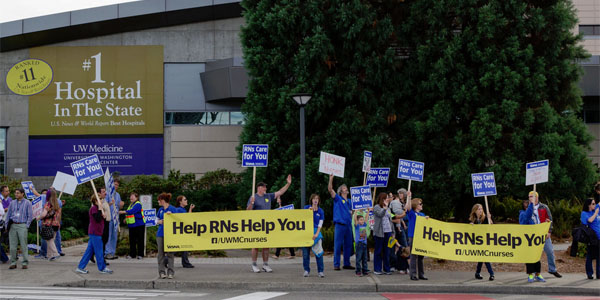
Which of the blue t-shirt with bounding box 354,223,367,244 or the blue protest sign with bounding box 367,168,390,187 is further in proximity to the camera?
the blue protest sign with bounding box 367,168,390,187

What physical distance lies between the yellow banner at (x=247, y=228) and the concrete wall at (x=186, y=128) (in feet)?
60.8

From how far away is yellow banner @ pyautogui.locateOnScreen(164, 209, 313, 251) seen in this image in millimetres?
13328

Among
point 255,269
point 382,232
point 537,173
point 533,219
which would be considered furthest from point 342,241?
point 537,173

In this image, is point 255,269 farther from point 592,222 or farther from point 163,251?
point 592,222

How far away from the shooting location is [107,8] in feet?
103

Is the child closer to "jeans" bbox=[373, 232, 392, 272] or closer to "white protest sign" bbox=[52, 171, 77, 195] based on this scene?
"jeans" bbox=[373, 232, 392, 272]

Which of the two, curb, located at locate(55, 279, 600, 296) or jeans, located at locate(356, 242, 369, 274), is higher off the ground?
jeans, located at locate(356, 242, 369, 274)

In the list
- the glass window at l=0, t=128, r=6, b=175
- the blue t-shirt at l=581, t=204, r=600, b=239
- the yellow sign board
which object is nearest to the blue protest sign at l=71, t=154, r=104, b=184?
the blue t-shirt at l=581, t=204, r=600, b=239

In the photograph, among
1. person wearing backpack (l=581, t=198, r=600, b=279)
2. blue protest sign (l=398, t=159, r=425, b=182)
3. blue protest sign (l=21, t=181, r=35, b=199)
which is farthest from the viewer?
blue protest sign (l=21, t=181, r=35, b=199)

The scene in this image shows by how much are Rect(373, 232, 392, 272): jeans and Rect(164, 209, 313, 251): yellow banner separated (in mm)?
1454

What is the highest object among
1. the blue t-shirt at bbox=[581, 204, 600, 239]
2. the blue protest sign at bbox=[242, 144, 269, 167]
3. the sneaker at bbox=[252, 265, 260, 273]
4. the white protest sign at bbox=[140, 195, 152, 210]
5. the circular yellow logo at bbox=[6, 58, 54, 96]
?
the circular yellow logo at bbox=[6, 58, 54, 96]

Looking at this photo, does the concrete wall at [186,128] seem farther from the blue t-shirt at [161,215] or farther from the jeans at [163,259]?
the jeans at [163,259]

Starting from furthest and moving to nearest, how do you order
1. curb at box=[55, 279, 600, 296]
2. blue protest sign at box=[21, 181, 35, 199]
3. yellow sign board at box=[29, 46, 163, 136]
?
1. yellow sign board at box=[29, 46, 163, 136]
2. blue protest sign at box=[21, 181, 35, 199]
3. curb at box=[55, 279, 600, 296]

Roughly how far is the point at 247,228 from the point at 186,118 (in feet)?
64.4
